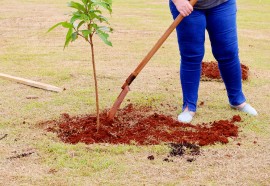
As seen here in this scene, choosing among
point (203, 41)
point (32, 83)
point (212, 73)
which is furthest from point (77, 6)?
point (212, 73)

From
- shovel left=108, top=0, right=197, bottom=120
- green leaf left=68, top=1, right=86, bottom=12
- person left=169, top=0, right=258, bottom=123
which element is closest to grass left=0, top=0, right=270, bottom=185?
person left=169, top=0, right=258, bottom=123

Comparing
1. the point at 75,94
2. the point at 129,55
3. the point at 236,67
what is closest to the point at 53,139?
the point at 75,94

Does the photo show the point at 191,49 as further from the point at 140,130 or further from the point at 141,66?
the point at 140,130

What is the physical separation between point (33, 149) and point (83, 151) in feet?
1.52

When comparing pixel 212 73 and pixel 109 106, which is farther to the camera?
pixel 212 73

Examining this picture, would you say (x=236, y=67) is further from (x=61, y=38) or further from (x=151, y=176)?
(x=61, y=38)

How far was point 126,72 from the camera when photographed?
7.31 meters

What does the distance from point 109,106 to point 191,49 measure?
48.5 inches

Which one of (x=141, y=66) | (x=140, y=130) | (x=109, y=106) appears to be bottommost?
(x=109, y=106)

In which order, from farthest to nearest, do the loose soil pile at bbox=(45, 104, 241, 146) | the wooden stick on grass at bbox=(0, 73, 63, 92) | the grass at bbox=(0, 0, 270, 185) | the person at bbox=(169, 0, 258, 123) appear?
the wooden stick on grass at bbox=(0, 73, 63, 92) < the person at bbox=(169, 0, 258, 123) < the loose soil pile at bbox=(45, 104, 241, 146) < the grass at bbox=(0, 0, 270, 185)

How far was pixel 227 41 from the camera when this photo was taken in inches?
194

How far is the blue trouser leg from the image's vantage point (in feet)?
15.8

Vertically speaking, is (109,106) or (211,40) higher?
(211,40)

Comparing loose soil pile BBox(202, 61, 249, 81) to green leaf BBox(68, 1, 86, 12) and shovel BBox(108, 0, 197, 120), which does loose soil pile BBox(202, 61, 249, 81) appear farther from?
green leaf BBox(68, 1, 86, 12)
